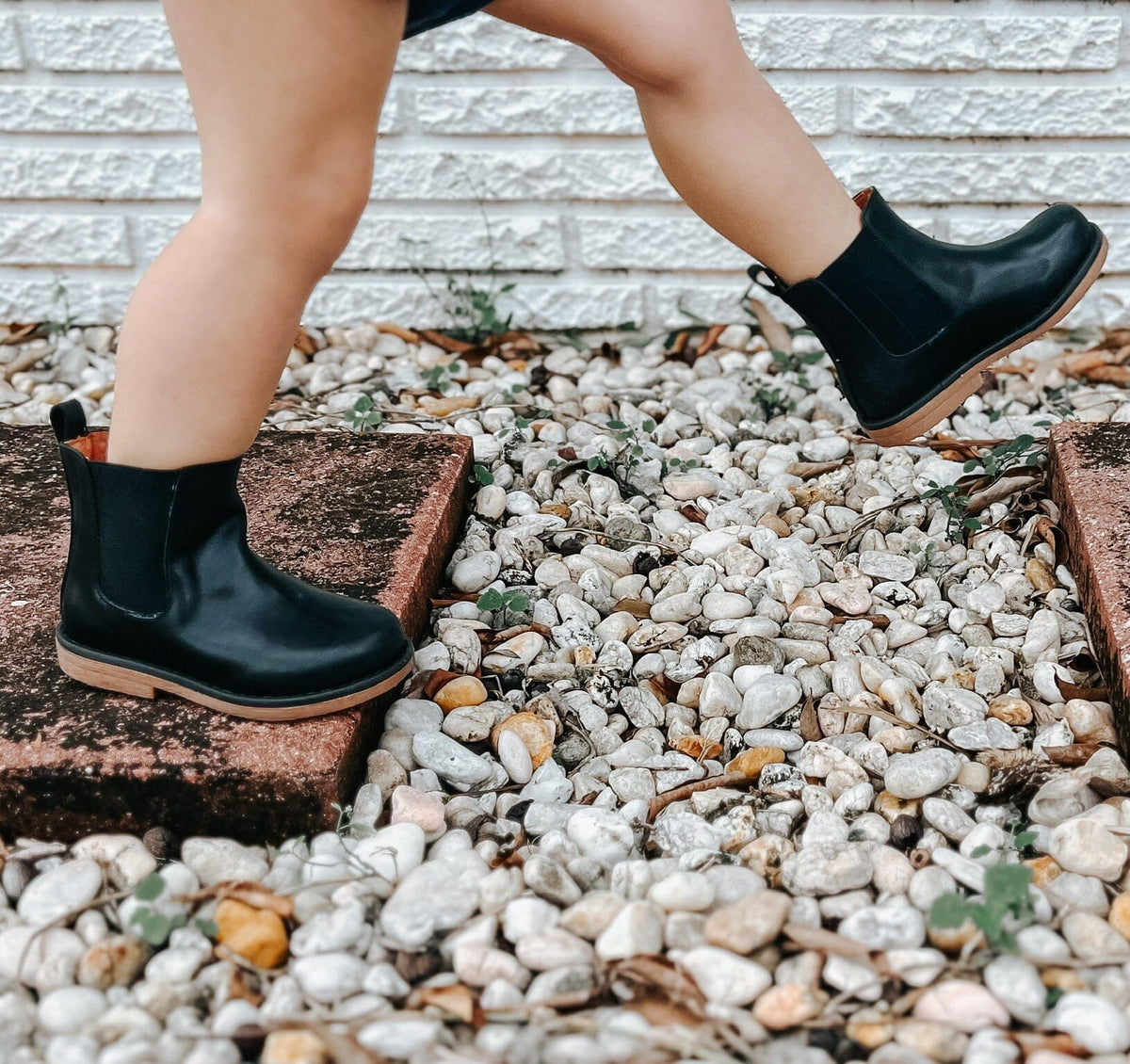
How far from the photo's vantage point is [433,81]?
2014mm

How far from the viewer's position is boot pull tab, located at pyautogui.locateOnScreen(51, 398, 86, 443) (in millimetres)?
1093

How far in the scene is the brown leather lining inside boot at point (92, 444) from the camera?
43.3 inches

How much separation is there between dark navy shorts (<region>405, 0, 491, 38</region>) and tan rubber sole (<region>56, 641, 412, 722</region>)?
21.9 inches

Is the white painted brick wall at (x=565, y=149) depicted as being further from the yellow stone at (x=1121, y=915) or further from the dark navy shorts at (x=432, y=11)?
the yellow stone at (x=1121, y=915)

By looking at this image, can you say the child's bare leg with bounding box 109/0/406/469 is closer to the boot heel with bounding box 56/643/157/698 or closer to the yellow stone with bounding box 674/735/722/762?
the boot heel with bounding box 56/643/157/698

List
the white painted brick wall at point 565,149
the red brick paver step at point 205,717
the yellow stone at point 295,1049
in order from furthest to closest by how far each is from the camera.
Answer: the white painted brick wall at point 565,149
the red brick paver step at point 205,717
the yellow stone at point 295,1049

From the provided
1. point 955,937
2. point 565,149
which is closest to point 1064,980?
point 955,937

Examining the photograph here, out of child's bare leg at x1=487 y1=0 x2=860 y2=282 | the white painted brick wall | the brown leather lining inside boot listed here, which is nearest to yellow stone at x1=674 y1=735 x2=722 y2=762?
child's bare leg at x1=487 y1=0 x2=860 y2=282

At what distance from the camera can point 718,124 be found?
1.21m

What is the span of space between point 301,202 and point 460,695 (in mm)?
540

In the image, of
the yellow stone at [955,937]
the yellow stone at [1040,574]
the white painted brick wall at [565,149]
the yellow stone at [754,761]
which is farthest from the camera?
the white painted brick wall at [565,149]

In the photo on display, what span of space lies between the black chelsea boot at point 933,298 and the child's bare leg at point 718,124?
33 mm

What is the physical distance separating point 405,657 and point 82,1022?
1.38ft

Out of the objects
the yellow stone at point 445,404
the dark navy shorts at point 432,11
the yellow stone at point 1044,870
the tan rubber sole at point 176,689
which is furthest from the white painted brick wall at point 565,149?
the yellow stone at point 1044,870
